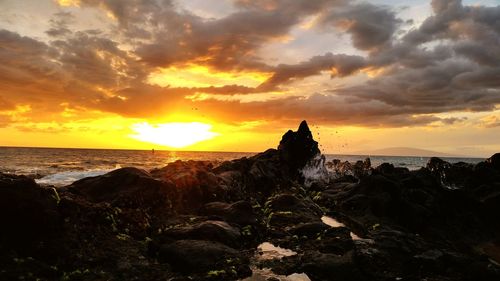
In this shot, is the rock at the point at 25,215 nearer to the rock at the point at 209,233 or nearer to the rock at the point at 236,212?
the rock at the point at 209,233

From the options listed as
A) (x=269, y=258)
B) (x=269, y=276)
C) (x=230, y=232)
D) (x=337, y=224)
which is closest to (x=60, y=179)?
(x=230, y=232)

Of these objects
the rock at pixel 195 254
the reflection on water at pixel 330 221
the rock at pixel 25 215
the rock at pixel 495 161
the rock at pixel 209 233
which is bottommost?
the reflection on water at pixel 330 221

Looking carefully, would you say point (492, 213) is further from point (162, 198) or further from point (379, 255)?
point (162, 198)

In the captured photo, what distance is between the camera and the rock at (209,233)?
693 inches

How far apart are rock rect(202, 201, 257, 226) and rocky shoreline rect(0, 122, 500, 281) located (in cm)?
8

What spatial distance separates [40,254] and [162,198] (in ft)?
32.5

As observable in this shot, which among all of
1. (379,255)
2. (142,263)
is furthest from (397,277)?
(142,263)

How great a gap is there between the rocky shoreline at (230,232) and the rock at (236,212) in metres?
0.08

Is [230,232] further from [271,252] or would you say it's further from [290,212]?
[290,212]

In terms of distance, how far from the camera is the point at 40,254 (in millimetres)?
14008

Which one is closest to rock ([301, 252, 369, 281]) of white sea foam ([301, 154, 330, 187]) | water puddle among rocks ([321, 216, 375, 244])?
water puddle among rocks ([321, 216, 375, 244])

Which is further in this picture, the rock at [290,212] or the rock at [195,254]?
the rock at [290,212]

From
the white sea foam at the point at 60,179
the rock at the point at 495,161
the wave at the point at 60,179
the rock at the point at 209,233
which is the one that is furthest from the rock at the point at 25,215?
the rock at the point at 495,161

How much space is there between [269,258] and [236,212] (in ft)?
18.3
